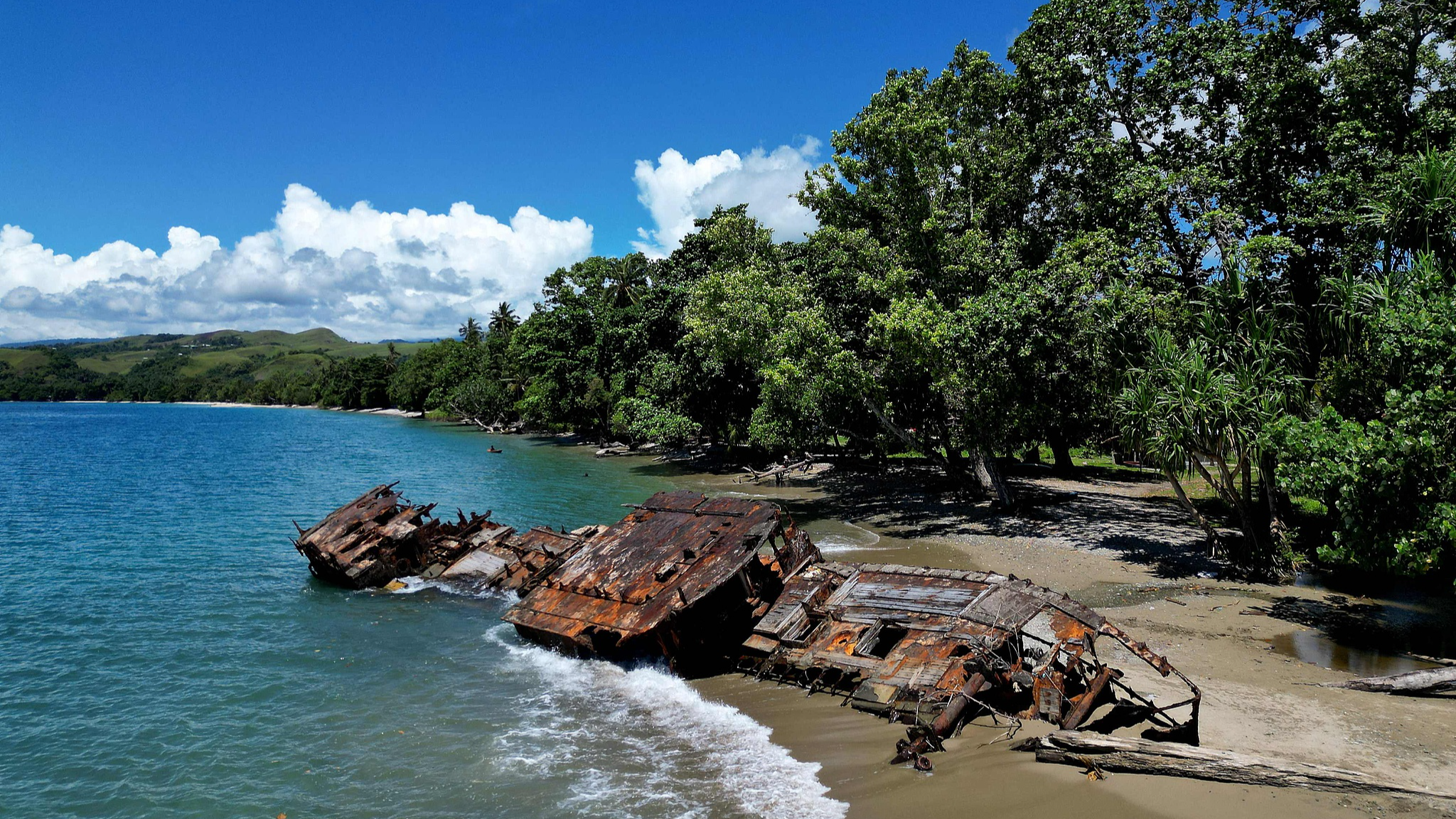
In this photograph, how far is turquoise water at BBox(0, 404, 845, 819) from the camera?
30.5 ft

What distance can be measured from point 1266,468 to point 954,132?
15757 mm

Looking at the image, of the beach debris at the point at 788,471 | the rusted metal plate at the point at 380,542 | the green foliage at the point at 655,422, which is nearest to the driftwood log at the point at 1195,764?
the rusted metal plate at the point at 380,542

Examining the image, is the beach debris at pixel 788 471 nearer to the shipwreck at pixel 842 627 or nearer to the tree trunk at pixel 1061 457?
the tree trunk at pixel 1061 457

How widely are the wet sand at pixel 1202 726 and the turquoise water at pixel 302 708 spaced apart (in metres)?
0.77

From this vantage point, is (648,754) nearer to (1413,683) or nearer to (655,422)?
(1413,683)

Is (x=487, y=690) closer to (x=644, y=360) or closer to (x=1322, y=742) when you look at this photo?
(x=1322, y=742)

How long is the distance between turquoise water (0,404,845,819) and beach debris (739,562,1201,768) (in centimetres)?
149

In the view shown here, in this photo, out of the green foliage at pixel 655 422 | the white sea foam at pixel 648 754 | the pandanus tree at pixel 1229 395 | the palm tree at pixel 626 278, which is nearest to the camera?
the white sea foam at pixel 648 754

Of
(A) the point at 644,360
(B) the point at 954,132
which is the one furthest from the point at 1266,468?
(A) the point at 644,360

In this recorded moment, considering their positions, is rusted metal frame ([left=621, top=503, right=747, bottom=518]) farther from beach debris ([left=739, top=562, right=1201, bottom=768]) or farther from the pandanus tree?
the pandanus tree

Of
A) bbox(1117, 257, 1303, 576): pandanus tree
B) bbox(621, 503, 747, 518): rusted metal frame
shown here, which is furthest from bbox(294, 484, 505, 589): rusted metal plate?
bbox(1117, 257, 1303, 576): pandanus tree

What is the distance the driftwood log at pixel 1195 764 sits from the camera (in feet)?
25.0

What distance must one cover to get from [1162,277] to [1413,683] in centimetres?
1065

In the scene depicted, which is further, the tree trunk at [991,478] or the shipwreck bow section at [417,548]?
the tree trunk at [991,478]
